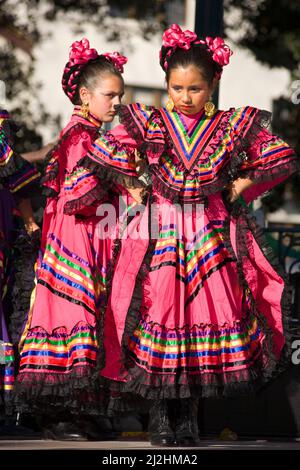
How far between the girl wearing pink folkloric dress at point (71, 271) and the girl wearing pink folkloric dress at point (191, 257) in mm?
131

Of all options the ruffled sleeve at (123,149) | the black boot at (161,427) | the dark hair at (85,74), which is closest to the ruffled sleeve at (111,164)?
the ruffled sleeve at (123,149)

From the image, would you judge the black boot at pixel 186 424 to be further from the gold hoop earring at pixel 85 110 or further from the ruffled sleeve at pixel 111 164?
the gold hoop earring at pixel 85 110

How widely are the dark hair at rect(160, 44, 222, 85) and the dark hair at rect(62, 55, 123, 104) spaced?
0.57 m

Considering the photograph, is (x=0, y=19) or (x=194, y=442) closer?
(x=194, y=442)

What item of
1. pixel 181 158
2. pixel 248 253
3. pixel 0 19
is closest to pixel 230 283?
pixel 248 253

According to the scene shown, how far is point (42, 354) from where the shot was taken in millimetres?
5332

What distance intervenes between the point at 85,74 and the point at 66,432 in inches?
74.8

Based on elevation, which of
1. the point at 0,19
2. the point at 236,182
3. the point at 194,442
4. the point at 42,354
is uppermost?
the point at 0,19

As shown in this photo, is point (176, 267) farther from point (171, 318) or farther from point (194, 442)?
point (194, 442)

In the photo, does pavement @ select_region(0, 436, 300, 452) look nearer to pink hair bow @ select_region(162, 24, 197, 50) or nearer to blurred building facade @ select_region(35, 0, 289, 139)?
pink hair bow @ select_region(162, 24, 197, 50)

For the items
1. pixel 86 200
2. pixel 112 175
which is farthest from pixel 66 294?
pixel 112 175

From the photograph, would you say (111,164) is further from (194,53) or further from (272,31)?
(272,31)

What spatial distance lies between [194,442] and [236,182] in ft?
4.15

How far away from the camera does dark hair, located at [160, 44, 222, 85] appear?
5.32 m
